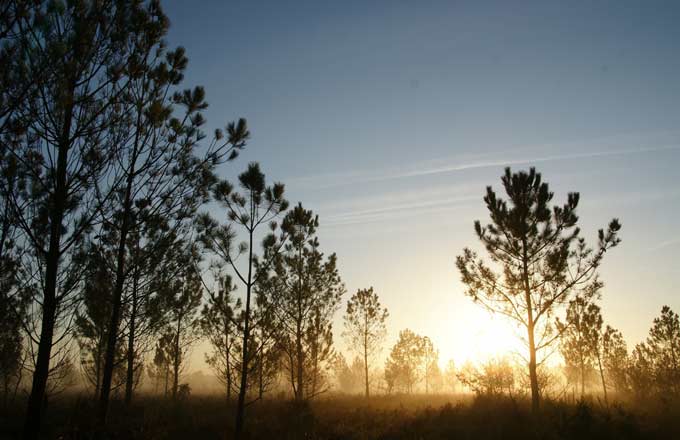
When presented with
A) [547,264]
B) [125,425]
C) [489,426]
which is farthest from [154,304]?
[547,264]

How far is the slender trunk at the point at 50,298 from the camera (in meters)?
5.36

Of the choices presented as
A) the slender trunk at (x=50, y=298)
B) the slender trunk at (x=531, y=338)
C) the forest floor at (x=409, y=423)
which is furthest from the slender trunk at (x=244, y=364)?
the slender trunk at (x=531, y=338)

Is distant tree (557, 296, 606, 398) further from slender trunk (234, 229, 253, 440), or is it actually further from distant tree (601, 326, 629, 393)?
slender trunk (234, 229, 253, 440)

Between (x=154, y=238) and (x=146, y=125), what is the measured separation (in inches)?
150

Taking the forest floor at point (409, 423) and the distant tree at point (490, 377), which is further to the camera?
the distant tree at point (490, 377)

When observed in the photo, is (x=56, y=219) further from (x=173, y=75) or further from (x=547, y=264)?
(x=547, y=264)

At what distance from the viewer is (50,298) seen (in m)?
5.49

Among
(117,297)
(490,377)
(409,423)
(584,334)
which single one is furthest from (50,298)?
(584,334)

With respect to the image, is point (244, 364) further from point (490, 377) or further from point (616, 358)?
point (616, 358)

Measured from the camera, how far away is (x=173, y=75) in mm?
7402

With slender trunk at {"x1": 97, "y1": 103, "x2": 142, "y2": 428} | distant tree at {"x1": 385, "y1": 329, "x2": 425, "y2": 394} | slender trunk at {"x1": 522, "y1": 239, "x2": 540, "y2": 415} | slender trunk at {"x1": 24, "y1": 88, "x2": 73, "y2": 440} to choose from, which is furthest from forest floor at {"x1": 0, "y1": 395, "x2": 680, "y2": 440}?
distant tree at {"x1": 385, "y1": 329, "x2": 425, "y2": 394}

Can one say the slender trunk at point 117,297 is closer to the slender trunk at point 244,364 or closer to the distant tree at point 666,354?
the slender trunk at point 244,364

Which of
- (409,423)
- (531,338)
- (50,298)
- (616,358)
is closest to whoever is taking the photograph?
(50,298)

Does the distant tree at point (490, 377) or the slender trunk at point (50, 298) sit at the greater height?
the slender trunk at point (50, 298)
